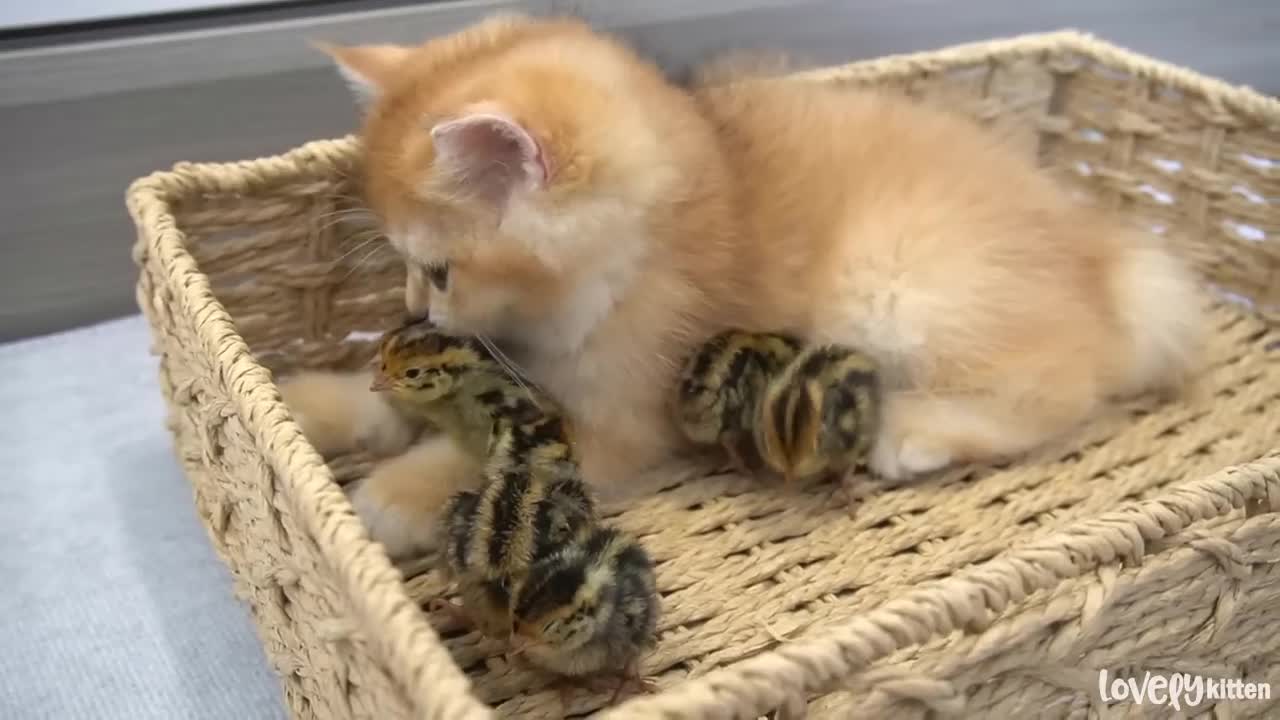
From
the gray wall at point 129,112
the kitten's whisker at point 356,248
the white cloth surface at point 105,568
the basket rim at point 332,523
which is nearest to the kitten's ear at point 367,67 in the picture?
the kitten's whisker at point 356,248

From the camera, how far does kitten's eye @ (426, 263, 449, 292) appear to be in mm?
1060

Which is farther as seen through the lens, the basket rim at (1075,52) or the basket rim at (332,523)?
the basket rim at (1075,52)

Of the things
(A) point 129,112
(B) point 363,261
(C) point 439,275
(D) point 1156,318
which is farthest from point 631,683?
(A) point 129,112

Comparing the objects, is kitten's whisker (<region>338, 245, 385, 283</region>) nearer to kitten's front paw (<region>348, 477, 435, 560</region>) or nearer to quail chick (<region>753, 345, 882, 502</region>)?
kitten's front paw (<region>348, 477, 435, 560</region>)

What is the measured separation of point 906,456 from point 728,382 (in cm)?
25

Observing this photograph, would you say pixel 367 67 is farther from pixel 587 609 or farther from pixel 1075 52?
pixel 1075 52

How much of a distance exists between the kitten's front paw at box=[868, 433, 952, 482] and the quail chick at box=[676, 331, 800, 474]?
158mm

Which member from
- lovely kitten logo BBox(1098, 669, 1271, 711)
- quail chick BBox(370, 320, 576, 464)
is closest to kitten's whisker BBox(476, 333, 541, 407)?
quail chick BBox(370, 320, 576, 464)

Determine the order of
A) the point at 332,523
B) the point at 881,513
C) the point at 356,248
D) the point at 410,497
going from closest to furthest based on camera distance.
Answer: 1. the point at 332,523
2. the point at 410,497
3. the point at 881,513
4. the point at 356,248

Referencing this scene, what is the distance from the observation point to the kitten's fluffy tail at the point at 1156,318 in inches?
53.3

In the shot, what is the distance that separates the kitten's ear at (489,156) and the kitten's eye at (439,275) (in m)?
0.10

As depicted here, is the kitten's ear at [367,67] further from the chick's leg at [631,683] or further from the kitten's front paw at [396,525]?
the chick's leg at [631,683]

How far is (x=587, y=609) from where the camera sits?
0.86m

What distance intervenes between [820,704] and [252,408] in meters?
0.50
